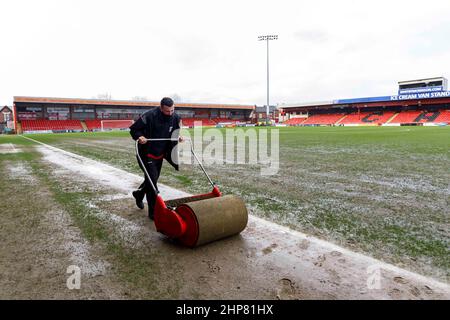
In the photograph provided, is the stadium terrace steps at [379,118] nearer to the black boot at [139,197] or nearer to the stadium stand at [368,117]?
the stadium stand at [368,117]

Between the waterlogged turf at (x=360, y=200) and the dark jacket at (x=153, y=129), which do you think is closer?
the waterlogged turf at (x=360, y=200)

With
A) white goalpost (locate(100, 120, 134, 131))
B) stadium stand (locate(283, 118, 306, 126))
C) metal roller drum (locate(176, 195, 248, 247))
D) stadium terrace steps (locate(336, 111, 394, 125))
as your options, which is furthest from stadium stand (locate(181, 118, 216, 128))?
metal roller drum (locate(176, 195, 248, 247))

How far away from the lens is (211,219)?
3375 mm

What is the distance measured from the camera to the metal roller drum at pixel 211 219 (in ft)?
10.8

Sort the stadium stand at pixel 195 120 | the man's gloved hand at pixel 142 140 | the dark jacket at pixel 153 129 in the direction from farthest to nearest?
the stadium stand at pixel 195 120, the dark jacket at pixel 153 129, the man's gloved hand at pixel 142 140

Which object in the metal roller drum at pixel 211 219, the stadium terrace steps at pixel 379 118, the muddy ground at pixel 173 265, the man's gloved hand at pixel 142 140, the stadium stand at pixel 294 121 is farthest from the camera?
the stadium stand at pixel 294 121

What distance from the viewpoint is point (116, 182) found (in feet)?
24.1

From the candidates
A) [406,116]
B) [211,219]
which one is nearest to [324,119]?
[406,116]

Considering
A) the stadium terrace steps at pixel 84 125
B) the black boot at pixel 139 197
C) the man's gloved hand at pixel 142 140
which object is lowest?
the black boot at pixel 139 197

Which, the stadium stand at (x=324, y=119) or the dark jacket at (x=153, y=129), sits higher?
the stadium stand at (x=324, y=119)

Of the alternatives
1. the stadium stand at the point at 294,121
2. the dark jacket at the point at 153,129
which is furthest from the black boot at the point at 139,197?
the stadium stand at the point at 294,121

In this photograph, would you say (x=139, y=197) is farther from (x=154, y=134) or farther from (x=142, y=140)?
(x=142, y=140)

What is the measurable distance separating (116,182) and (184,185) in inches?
67.0
